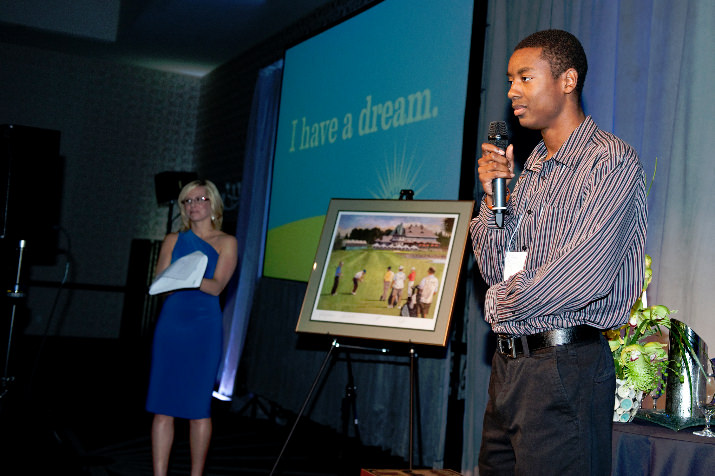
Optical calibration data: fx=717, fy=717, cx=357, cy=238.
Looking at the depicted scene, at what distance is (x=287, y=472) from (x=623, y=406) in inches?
97.0

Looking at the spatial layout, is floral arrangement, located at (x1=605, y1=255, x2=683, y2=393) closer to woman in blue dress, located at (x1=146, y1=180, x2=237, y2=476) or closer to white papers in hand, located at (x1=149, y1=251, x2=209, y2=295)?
white papers in hand, located at (x1=149, y1=251, x2=209, y2=295)

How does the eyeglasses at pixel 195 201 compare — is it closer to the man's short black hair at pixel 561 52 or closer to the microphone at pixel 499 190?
the microphone at pixel 499 190

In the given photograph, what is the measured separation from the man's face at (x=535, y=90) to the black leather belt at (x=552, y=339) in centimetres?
Result: 53

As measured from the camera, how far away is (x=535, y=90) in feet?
5.89

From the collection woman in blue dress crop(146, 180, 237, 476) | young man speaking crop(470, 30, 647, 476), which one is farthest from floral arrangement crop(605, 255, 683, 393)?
woman in blue dress crop(146, 180, 237, 476)

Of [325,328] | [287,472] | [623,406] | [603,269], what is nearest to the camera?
Result: [603,269]

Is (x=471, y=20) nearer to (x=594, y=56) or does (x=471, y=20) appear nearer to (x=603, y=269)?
(x=594, y=56)

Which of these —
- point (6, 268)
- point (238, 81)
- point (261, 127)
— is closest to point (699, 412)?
point (261, 127)

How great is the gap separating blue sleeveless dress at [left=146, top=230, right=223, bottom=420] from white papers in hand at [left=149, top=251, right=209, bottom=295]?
22cm

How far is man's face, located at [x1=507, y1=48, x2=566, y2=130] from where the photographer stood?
5.88 ft

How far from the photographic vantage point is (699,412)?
221cm

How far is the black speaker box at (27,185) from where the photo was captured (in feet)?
14.8

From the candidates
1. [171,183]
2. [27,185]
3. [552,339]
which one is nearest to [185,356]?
[27,185]

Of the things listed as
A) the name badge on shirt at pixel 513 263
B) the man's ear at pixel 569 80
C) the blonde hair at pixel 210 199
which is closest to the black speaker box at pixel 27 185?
the blonde hair at pixel 210 199
